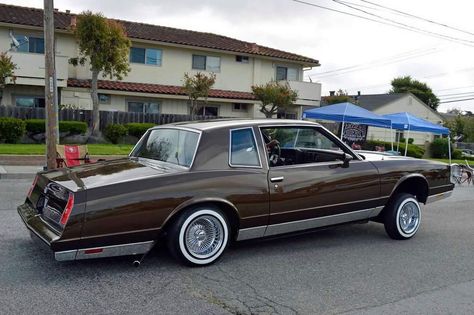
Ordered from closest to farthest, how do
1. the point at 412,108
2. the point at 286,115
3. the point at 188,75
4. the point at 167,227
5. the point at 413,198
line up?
1. the point at 167,227
2. the point at 413,198
3. the point at 188,75
4. the point at 286,115
5. the point at 412,108

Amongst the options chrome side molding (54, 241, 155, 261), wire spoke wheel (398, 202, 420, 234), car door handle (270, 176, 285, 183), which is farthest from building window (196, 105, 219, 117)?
chrome side molding (54, 241, 155, 261)

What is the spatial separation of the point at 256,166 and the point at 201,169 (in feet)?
2.18

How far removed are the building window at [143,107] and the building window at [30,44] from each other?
517 centimetres

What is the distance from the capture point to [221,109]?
2852 centimetres

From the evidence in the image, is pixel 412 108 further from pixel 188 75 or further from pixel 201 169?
pixel 201 169

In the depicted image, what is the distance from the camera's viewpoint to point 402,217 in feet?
20.9

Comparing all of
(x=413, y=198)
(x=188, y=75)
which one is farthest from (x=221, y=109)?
(x=413, y=198)

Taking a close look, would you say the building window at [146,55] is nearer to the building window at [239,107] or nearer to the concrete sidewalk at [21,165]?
the building window at [239,107]

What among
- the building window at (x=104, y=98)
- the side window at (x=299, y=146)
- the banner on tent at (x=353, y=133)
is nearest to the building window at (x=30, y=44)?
the building window at (x=104, y=98)

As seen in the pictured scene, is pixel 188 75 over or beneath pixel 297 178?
over

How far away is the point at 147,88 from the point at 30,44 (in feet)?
19.8

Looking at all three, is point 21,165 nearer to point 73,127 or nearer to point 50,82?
point 50,82

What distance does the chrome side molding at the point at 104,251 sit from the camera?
416cm

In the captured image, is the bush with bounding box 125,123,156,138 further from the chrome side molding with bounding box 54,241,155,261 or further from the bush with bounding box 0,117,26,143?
the chrome side molding with bounding box 54,241,155,261
